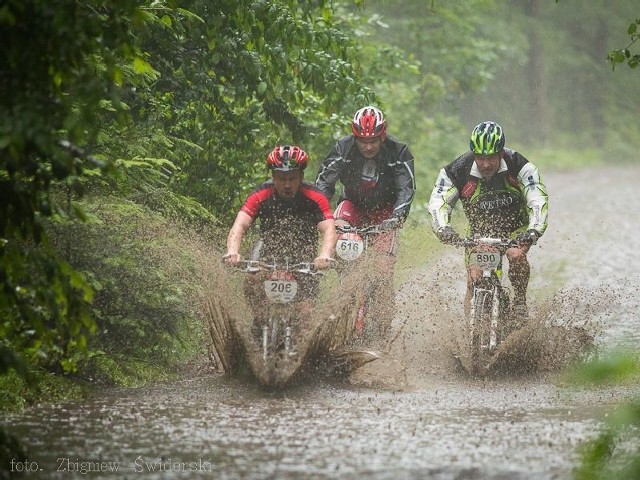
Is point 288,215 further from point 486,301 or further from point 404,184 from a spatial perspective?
point 486,301

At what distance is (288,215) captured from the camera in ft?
33.1

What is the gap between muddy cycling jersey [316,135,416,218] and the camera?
1159 cm

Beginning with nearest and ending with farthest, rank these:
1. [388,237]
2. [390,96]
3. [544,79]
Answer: [388,237] < [390,96] < [544,79]

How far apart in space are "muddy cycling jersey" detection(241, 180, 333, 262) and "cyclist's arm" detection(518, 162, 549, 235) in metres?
1.99

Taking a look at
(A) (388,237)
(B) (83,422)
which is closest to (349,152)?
(A) (388,237)

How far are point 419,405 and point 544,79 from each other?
184ft

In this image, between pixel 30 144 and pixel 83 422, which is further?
pixel 83 422

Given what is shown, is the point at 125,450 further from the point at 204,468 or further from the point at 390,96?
the point at 390,96

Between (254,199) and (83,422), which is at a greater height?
(254,199)

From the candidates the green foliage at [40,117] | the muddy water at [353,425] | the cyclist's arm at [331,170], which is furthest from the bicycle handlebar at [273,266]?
the green foliage at [40,117]

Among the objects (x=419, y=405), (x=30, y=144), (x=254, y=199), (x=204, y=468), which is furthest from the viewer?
(x=254, y=199)

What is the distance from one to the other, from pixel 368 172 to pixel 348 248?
1.23 m

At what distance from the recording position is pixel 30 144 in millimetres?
5152

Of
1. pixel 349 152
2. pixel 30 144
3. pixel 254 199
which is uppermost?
pixel 349 152
